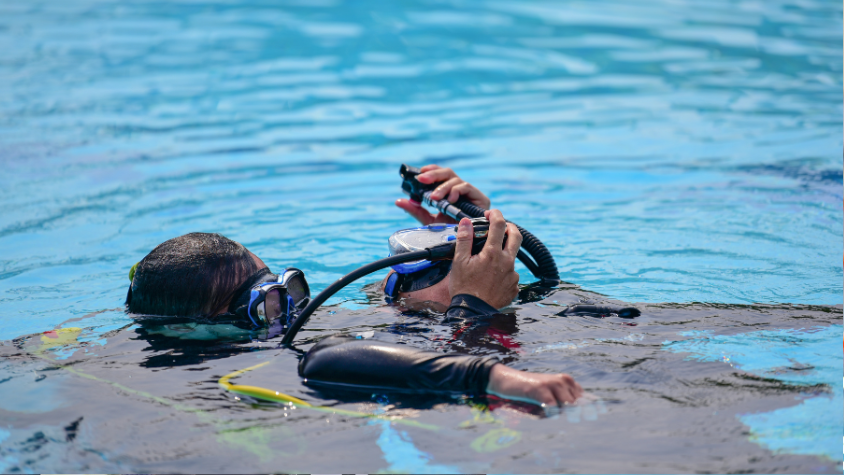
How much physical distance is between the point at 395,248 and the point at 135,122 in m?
6.37

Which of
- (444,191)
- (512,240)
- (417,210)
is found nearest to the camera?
(512,240)

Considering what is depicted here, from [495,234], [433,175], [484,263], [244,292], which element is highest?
[433,175]

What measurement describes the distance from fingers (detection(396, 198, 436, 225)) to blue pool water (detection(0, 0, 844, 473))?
2.60 feet

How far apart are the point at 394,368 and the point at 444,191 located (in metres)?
1.46

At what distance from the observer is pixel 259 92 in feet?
32.7

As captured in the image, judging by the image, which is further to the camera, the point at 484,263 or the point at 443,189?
the point at 443,189

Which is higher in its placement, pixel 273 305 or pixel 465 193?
pixel 465 193

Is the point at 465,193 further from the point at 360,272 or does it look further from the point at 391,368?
the point at 391,368

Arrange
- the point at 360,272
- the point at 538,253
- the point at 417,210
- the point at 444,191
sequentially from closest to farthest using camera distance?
the point at 360,272 → the point at 538,253 → the point at 444,191 → the point at 417,210

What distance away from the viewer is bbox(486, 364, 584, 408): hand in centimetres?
235

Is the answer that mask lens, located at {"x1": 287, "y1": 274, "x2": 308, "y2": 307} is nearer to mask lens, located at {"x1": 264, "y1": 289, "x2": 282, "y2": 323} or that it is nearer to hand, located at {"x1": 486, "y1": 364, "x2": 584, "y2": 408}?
mask lens, located at {"x1": 264, "y1": 289, "x2": 282, "y2": 323}

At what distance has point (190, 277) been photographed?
9.94 feet

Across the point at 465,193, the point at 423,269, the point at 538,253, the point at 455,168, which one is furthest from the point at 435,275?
the point at 455,168

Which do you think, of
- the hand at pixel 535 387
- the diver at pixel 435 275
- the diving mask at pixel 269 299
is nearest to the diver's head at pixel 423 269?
the diver at pixel 435 275
